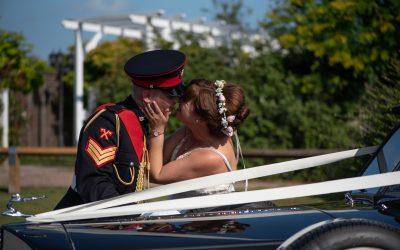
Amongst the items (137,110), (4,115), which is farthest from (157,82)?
(4,115)

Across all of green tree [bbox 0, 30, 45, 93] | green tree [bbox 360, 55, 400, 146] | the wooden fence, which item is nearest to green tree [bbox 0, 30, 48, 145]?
green tree [bbox 0, 30, 45, 93]

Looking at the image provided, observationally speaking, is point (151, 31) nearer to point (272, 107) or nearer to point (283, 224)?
point (272, 107)

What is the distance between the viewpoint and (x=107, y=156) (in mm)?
3506

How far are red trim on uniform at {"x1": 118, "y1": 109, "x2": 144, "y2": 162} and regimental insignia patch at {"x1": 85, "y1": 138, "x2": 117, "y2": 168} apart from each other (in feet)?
0.49

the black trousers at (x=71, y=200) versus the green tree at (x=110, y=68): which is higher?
the green tree at (x=110, y=68)

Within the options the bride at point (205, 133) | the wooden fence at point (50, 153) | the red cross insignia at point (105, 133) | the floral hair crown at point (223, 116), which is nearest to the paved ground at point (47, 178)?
the wooden fence at point (50, 153)

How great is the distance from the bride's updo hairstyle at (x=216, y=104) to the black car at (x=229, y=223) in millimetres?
496

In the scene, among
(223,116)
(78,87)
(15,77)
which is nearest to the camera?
(223,116)

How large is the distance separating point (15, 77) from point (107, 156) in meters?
15.1

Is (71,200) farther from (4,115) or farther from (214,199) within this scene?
(4,115)

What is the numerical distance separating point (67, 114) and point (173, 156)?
632 inches

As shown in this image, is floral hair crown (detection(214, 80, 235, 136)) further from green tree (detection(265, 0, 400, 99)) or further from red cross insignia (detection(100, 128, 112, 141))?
green tree (detection(265, 0, 400, 99))

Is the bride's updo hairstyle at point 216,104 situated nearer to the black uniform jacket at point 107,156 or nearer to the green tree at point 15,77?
the black uniform jacket at point 107,156

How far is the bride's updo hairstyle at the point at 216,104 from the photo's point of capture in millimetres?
3889
